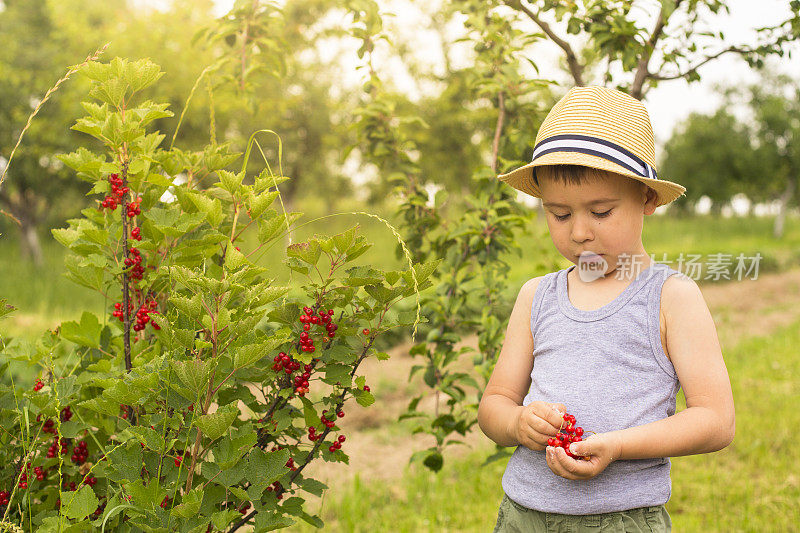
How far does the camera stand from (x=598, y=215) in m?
1.55

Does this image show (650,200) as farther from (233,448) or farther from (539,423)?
(233,448)

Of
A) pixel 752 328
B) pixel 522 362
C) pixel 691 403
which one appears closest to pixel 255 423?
pixel 522 362

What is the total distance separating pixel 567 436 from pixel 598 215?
1.78 feet

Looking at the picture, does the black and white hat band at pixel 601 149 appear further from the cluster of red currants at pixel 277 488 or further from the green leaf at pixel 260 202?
Answer: the cluster of red currants at pixel 277 488

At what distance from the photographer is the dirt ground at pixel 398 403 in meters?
4.51

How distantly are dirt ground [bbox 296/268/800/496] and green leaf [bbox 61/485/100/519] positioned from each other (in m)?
0.69

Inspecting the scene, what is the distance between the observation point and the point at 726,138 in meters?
25.8

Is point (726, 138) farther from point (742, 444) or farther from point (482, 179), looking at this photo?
point (482, 179)

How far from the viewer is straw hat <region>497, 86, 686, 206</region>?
1498 millimetres

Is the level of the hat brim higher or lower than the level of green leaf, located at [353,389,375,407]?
higher

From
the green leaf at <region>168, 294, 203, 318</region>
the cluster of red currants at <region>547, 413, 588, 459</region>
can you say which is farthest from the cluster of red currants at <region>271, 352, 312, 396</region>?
the cluster of red currants at <region>547, 413, 588, 459</region>

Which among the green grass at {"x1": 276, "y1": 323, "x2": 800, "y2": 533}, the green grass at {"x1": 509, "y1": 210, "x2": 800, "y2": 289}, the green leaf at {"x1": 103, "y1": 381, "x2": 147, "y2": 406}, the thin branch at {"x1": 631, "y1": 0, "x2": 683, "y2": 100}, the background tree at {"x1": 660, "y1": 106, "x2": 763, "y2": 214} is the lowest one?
the green grass at {"x1": 276, "y1": 323, "x2": 800, "y2": 533}

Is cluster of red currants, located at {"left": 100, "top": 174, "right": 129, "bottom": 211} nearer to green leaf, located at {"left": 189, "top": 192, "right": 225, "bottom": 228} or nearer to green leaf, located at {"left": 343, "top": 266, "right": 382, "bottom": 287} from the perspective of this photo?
green leaf, located at {"left": 189, "top": 192, "right": 225, "bottom": 228}

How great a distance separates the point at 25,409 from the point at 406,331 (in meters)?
6.93
